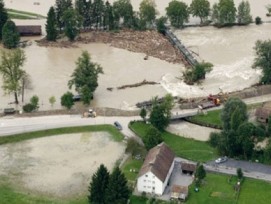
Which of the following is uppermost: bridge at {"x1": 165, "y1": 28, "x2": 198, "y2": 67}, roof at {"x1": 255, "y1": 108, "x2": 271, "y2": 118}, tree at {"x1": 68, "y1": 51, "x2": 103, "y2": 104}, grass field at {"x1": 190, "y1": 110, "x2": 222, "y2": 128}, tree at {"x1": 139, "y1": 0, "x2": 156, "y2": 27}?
tree at {"x1": 139, "y1": 0, "x2": 156, "y2": 27}

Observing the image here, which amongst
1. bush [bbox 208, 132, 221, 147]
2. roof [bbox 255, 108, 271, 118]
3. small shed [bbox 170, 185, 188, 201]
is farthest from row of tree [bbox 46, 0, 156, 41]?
small shed [bbox 170, 185, 188, 201]

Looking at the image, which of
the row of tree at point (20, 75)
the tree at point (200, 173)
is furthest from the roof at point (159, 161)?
the row of tree at point (20, 75)

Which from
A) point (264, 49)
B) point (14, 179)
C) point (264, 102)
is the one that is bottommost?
point (14, 179)

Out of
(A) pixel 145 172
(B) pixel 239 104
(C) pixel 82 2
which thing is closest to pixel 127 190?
(A) pixel 145 172

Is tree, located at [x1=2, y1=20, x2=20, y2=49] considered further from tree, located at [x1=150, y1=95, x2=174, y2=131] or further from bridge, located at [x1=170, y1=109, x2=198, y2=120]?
tree, located at [x1=150, y1=95, x2=174, y2=131]

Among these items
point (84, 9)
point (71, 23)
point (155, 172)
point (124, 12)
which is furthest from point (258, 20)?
point (155, 172)

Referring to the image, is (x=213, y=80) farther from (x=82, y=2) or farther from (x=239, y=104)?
(x=82, y=2)
